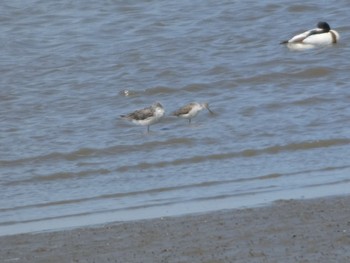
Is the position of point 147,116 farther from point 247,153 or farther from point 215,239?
point 215,239

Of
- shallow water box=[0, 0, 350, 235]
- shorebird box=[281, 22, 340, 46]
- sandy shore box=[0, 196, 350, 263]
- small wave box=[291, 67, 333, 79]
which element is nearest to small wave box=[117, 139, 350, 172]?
shallow water box=[0, 0, 350, 235]

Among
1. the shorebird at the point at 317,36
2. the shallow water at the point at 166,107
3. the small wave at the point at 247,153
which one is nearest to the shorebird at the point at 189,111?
the shallow water at the point at 166,107

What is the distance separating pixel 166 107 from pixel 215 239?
762 centimetres

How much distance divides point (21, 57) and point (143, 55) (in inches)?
77.5

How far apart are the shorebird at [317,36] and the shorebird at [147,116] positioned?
516 centimetres

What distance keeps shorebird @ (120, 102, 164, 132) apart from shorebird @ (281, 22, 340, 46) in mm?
5157

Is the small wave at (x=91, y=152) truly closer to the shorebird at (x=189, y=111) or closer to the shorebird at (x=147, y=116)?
the shorebird at (x=147, y=116)

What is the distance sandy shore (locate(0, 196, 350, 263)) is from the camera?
701cm

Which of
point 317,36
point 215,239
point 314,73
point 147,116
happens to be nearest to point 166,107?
point 147,116

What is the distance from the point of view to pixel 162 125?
1382 cm

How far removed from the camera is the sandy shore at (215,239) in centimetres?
701

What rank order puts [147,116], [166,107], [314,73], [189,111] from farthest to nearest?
[314,73] < [166,107] < [189,111] < [147,116]

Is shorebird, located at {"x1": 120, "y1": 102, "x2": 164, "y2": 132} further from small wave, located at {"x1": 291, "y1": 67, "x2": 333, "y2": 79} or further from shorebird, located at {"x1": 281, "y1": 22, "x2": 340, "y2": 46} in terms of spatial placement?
shorebird, located at {"x1": 281, "y1": 22, "x2": 340, "y2": 46}

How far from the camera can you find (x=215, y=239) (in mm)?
7500
